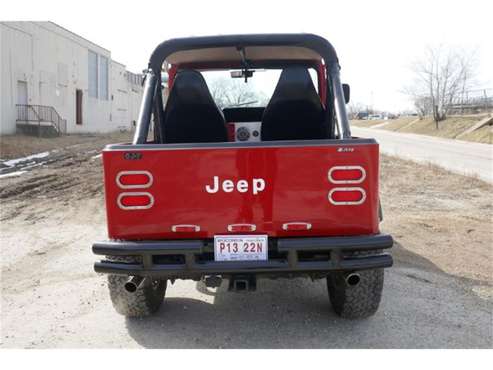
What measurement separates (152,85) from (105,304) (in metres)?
2.08

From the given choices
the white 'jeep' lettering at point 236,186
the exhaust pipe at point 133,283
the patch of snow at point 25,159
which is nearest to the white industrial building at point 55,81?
the patch of snow at point 25,159

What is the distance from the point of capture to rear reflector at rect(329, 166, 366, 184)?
11.5ft

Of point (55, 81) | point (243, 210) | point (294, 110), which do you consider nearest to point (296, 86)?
point (294, 110)

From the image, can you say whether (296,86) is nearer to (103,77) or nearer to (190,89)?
(190,89)

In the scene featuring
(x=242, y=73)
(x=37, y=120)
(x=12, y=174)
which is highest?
(x=242, y=73)

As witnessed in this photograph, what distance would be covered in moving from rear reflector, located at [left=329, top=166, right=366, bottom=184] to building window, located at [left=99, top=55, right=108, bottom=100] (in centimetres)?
4294

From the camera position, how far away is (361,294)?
13.2 feet

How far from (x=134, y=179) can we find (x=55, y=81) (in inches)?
1292

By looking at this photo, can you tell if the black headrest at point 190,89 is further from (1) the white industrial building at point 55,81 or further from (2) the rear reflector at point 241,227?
(1) the white industrial building at point 55,81

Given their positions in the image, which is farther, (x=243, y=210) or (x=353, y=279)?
(x=353, y=279)

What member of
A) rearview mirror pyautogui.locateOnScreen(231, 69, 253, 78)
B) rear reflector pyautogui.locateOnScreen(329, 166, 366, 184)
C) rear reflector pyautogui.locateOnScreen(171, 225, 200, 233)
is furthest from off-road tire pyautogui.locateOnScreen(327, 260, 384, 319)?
rearview mirror pyautogui.locateOnScreen(231, 69, 253, 78)

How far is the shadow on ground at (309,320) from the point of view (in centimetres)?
383

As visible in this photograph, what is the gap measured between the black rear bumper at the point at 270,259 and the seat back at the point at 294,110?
1.68 meters

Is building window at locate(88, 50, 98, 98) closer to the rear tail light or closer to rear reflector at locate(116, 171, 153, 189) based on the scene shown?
rear reflector at locate(116, 171, 153, 189)
